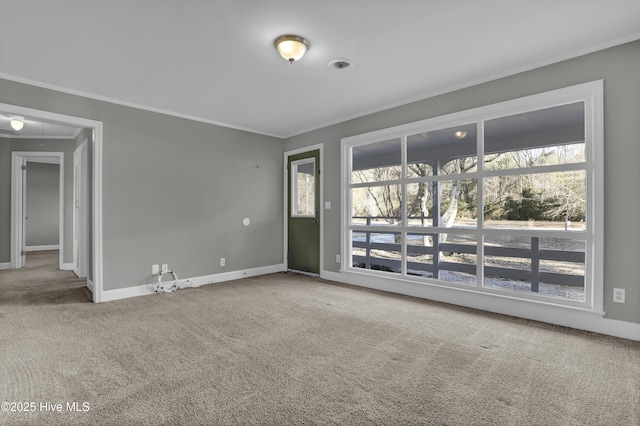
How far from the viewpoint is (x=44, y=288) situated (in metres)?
4.60

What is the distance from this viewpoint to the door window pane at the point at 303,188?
18.4 feet

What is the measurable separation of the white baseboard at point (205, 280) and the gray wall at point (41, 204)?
7087 mm

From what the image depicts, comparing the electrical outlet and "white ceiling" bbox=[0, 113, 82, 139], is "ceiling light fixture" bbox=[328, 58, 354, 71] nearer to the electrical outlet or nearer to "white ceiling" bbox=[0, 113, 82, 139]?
the electrical outlet

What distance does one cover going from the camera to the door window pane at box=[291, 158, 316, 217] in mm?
5617

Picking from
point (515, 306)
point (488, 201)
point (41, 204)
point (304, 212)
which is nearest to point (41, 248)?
point (41, 204)

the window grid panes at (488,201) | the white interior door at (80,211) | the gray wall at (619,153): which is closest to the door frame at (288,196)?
the window grid panes at (488,201)

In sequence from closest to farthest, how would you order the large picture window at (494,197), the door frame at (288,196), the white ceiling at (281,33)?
the white ceiling at (281,33) → the large picture window at (494,197) → the door frame at (288,196)

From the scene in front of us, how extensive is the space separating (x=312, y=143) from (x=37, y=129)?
16.0ft

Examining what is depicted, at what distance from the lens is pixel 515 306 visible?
11.0ft

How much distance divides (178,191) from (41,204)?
7.13 metres

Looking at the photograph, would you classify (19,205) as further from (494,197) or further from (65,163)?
(494,197)

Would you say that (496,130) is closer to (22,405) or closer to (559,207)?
(559,207)

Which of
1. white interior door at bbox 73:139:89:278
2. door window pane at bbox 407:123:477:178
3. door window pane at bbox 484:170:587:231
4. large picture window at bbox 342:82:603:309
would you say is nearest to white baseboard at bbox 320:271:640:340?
large picture window at bbox 342:82:603:309

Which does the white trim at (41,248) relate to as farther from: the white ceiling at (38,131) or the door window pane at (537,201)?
the door window pane at (537,201)
